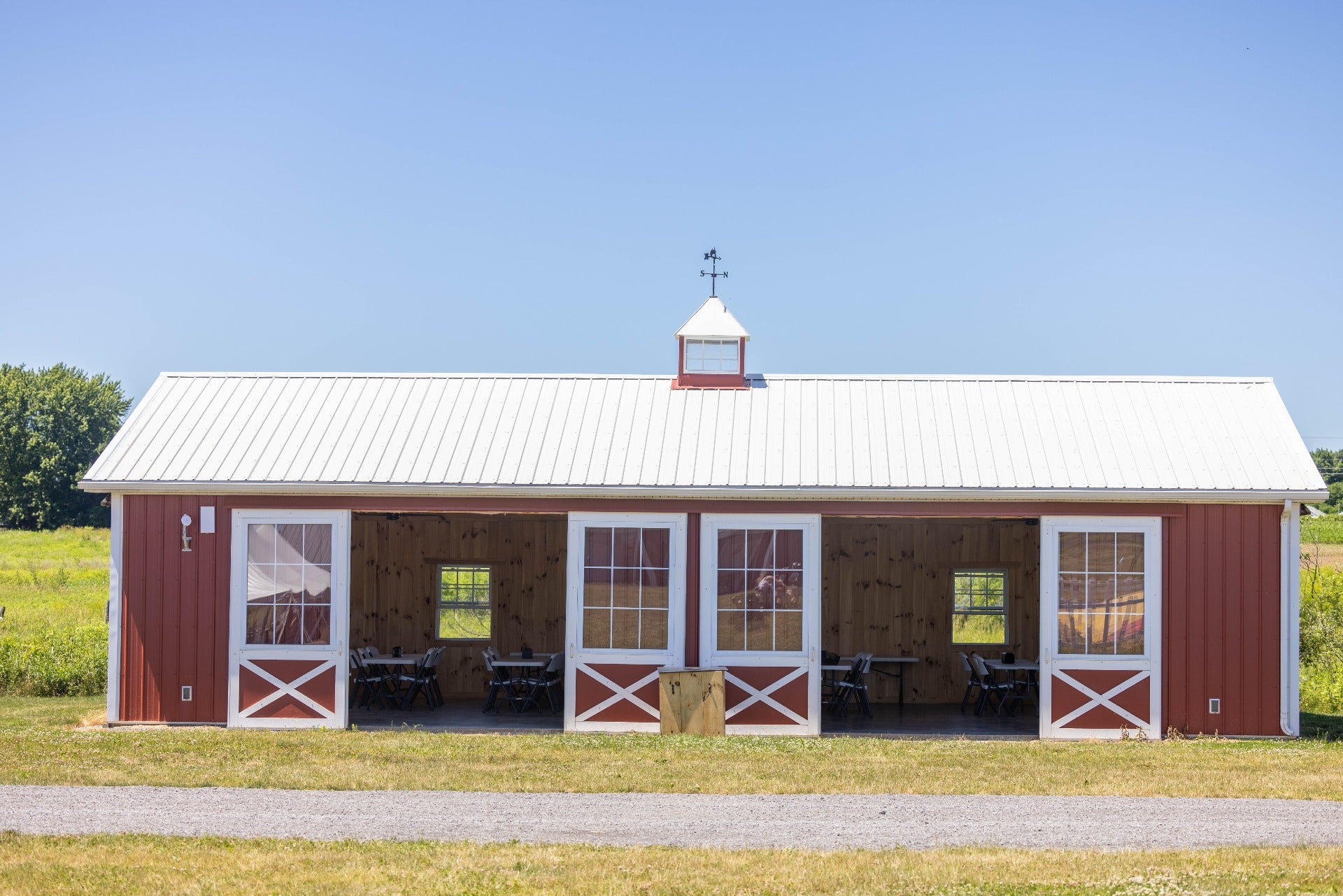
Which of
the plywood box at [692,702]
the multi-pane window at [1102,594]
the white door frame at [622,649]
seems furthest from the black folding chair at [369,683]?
the multi-pane window at [1102,594]

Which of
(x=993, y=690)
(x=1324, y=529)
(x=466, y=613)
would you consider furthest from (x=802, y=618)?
(x=1324, y=529)

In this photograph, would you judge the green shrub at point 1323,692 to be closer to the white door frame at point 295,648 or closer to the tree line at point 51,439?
the white door frame at point 295,648

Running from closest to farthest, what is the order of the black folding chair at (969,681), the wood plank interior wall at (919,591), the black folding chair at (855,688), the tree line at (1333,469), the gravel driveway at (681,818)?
the gravel driveway at (681,818) → the black folding chair at (855,688) → the black folding chair at (969,681) → the wood plank interior wall at (919,591) → the tree line at (1333,469)

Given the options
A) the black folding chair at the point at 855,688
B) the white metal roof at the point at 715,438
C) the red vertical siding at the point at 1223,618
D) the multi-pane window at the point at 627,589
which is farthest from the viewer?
the black folding chair at the point at 855,688

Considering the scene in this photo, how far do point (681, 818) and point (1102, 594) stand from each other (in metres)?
5.87

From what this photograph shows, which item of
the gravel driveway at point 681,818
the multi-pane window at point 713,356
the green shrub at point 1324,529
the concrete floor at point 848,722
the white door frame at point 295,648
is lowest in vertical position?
the concrete floor at point 848,722

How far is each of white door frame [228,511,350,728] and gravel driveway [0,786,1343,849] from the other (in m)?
3.24

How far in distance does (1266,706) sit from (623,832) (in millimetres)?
7504

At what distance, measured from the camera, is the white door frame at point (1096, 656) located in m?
12.9

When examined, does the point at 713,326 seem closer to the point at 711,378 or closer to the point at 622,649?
the point at 711,378

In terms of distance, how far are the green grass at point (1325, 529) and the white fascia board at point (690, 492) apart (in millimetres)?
20775

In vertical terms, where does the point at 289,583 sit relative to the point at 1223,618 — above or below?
above

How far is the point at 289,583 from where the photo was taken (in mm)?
13242

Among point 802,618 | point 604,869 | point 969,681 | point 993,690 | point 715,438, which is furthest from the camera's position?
point 969,681
